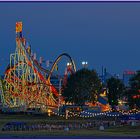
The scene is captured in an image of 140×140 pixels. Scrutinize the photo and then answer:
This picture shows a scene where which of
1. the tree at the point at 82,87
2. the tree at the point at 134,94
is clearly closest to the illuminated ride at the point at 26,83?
the tree at the point at 82,87

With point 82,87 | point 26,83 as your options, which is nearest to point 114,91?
point 82,87

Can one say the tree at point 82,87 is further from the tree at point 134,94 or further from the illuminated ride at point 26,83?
the tree at point 134,94

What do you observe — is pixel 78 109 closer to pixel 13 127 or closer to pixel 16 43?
pixel 16 43

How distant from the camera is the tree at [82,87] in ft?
337

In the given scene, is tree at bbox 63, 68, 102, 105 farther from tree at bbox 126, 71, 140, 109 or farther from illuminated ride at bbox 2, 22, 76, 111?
tree at bbox 126, 71, 140, 109

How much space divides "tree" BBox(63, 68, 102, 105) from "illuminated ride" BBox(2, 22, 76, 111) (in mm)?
2760

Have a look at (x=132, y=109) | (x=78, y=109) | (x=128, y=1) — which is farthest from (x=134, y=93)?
(x=128, y=1)

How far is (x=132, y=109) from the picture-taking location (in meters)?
80.6

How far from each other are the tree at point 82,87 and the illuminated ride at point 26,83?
2.76 metres

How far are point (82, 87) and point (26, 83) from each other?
10010mm

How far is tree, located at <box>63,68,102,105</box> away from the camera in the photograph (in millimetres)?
102750

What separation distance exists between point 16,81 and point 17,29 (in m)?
16.4

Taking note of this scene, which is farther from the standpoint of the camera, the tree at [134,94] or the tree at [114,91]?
the tree at [114,91]

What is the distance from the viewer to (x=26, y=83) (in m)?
103
